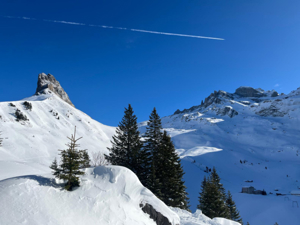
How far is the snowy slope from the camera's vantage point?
115ft

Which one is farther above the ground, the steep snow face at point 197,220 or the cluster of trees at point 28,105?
the cluster of trees at point 28,105

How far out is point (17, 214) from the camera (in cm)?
627

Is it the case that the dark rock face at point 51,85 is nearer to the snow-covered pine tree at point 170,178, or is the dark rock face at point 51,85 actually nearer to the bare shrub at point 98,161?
the bare shrub at point 98,161

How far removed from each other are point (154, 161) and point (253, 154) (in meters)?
73.9

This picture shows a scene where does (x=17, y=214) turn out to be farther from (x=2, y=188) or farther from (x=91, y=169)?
(x=91, y=169)

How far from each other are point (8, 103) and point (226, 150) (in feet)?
267

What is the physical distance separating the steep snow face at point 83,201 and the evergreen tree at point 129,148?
10.7m

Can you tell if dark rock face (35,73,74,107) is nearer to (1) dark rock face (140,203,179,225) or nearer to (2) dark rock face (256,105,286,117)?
(1) dark rock face (140,203,179,225)

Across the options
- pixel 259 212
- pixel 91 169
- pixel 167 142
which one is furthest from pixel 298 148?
pixel 91 169

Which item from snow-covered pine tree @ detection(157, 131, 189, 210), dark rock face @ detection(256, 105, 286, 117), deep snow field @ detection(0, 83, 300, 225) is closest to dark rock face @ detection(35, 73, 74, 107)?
deep snow field @ detection(0, 83, 300, 225)

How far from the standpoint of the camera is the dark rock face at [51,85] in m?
98.3

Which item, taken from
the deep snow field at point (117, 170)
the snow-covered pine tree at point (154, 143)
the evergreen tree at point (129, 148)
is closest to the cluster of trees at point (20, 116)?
the deep snow field at point (117, 170)

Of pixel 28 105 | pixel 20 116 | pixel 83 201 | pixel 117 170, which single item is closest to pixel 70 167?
pixel 83 201

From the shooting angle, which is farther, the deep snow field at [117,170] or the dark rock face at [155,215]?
the dark rock face at [155,215]
